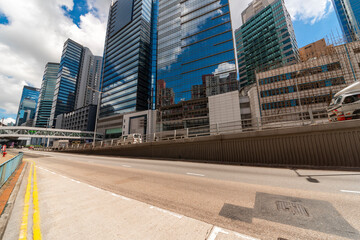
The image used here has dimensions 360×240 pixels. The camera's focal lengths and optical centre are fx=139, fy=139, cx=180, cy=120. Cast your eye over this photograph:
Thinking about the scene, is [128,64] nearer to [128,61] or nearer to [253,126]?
[128,61]

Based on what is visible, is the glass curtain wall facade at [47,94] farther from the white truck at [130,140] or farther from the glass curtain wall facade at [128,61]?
the white truck at [130,140]

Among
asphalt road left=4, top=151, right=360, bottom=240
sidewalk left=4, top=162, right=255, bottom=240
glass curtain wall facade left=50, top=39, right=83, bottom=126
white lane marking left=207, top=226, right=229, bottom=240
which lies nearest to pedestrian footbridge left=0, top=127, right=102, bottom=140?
glass curtain wall facade left=50, top=39, right=83, bottom=126

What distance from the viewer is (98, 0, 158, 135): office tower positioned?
258 feet

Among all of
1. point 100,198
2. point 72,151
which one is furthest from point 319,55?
point 72,151

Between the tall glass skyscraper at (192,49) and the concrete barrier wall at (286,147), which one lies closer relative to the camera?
the concrete barrier wall at (286,147)

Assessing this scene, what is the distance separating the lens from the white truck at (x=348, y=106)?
29.1ft

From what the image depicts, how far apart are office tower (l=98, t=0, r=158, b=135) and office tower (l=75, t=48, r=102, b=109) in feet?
200

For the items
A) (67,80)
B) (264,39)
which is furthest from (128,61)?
(67,80)

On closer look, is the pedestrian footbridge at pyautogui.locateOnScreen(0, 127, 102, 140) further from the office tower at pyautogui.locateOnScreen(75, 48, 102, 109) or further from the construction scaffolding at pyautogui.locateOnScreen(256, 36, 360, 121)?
the construction scaffolding at pyautogui.locateOnScreen(256, 36, 360, 121)

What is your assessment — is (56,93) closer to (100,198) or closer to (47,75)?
(47,75)

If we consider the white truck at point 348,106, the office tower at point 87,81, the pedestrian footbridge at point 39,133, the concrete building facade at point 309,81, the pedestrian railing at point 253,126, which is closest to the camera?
the white truck at point 348,106

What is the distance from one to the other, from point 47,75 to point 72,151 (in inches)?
6744

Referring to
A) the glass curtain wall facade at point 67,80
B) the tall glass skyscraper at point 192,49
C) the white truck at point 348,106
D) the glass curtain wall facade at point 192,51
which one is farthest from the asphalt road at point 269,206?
the glass curtain wall facade at point 67,80

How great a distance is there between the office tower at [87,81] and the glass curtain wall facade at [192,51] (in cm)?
11226
